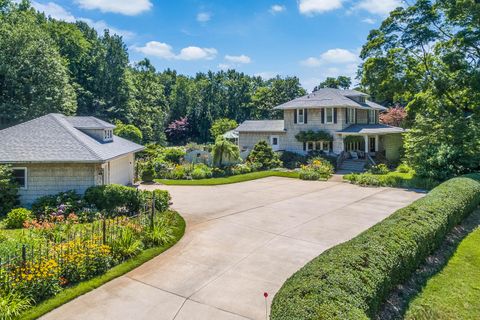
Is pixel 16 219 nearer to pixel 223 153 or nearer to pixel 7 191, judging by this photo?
pixel 7 191

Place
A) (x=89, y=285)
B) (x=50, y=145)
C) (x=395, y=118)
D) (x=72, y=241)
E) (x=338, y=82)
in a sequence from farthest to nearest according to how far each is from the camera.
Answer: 1. (x=338, y=82)
2. (x=395, y=118)
3. (x=50, y=145)
4. (x=72, y=241)
5. (x=89, y=285)

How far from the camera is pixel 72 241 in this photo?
351 inches

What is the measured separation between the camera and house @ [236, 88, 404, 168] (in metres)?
31.1

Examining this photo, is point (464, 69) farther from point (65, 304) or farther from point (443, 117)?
point (65, 304)

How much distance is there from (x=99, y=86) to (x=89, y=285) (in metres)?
42.7

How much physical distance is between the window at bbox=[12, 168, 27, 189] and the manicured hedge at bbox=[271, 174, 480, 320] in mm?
14018

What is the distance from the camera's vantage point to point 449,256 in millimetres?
10305


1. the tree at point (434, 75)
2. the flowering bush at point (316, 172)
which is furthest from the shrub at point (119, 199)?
the tree at point (434, 75)

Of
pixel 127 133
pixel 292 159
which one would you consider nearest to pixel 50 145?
pixel 127 133

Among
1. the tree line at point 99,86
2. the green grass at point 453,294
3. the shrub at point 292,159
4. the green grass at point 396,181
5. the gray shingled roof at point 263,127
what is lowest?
the green grass at point 453,294

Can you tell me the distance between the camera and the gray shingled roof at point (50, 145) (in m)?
14.9

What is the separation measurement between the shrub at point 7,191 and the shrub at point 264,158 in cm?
1921

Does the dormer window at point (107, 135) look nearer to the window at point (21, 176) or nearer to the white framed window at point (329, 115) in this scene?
the window at point (21, 176)

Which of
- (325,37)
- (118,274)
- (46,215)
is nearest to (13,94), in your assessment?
(46,215)
